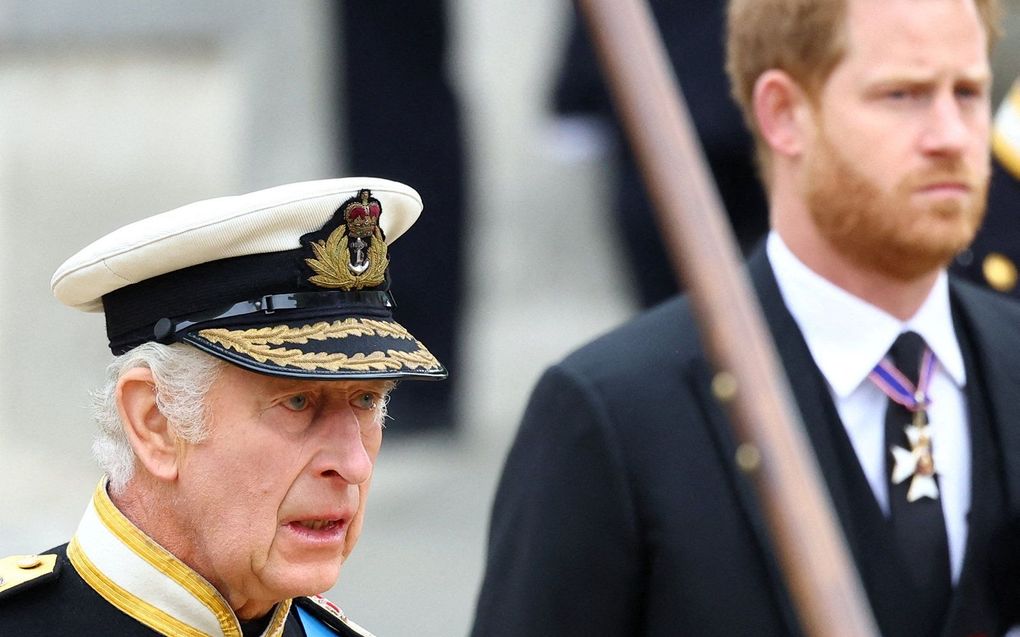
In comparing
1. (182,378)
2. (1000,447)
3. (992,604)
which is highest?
(182,378)

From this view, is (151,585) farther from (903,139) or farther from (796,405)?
(903,139)

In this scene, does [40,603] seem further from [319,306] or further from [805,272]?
[805,272]

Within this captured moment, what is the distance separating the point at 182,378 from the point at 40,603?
0.34 m

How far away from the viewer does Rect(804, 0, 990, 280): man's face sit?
11.9ft

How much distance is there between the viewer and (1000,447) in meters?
3.64

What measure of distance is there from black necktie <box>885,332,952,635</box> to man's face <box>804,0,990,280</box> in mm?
296

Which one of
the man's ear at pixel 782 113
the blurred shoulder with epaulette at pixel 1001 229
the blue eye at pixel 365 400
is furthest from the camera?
the blurred shoulder with epaulette at pixel 1001 229

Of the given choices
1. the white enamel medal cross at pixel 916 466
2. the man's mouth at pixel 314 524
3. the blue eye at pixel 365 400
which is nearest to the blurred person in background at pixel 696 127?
the white enamel medal cross at pixel 916 466

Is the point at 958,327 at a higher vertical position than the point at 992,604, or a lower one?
higher

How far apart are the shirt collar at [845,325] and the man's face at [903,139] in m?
0.07

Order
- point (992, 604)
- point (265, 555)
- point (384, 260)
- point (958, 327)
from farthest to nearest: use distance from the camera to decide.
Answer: point (958, 327), point (992, 604), point (384, 260), point (265, 555)

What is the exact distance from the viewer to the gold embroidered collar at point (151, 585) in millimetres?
2838

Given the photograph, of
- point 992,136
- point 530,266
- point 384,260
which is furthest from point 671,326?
point 530,266

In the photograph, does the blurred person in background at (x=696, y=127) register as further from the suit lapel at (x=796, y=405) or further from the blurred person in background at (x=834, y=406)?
the suit lapel at (x=796, y=405)
